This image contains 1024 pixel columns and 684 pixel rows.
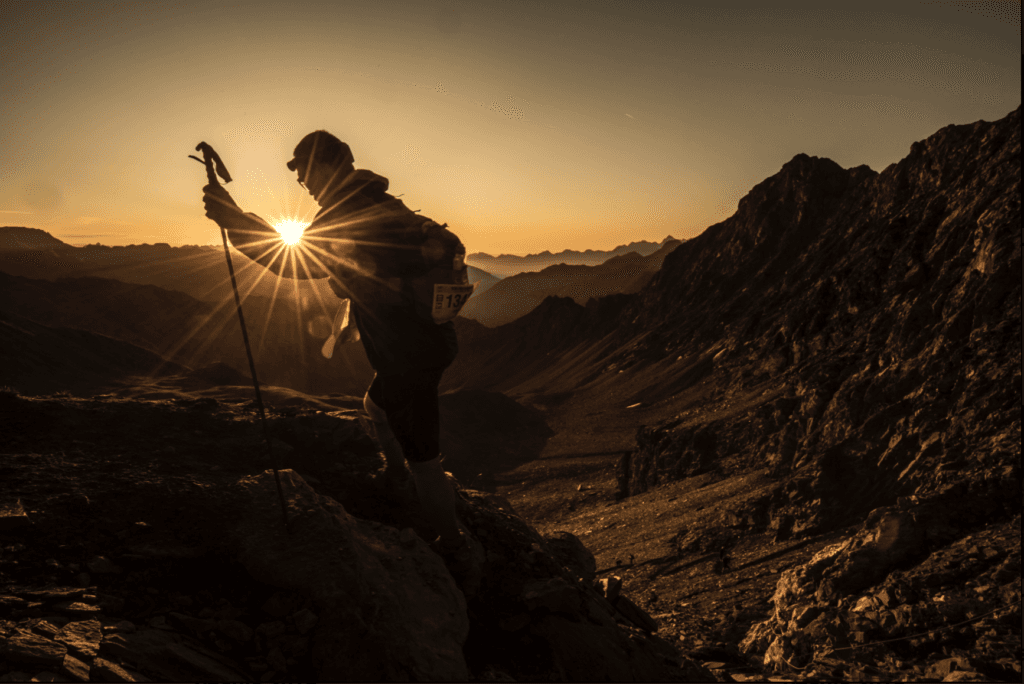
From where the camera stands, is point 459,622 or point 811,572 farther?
point 811,572

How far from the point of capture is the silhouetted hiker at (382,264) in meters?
3.46

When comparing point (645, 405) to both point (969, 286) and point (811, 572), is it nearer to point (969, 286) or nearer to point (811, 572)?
point (969, 286)

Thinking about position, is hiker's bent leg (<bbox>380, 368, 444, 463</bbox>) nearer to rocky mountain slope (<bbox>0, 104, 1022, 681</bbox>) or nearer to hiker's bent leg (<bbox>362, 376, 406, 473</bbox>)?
hiker's bent leg (<bbox>362, 376, 406, 473</bbox>)

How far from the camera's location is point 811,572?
41.6 feet

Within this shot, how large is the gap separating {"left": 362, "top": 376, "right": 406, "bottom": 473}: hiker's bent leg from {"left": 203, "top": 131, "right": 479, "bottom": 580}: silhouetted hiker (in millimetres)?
335

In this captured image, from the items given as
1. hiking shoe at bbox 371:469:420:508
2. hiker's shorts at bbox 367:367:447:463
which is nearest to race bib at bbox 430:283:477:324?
hiker's shorts at bbox 367:367:447:463

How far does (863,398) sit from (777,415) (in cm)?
741

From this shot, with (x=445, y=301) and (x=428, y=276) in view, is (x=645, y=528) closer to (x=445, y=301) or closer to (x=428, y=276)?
(x=445, y=301)

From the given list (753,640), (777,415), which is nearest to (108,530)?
(753,640)

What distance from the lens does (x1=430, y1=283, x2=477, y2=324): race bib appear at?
3.54 metres

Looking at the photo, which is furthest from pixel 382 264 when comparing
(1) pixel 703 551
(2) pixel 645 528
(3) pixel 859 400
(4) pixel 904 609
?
(2) pixel 645 528

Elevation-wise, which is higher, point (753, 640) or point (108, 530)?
point (108, 530)

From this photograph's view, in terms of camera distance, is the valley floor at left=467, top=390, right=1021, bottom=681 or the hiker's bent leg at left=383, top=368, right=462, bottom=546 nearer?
the hiker's bent leg at left=383, top=368, right=462, bottom=546

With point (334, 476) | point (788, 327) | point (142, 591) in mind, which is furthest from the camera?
point (788, 327)
